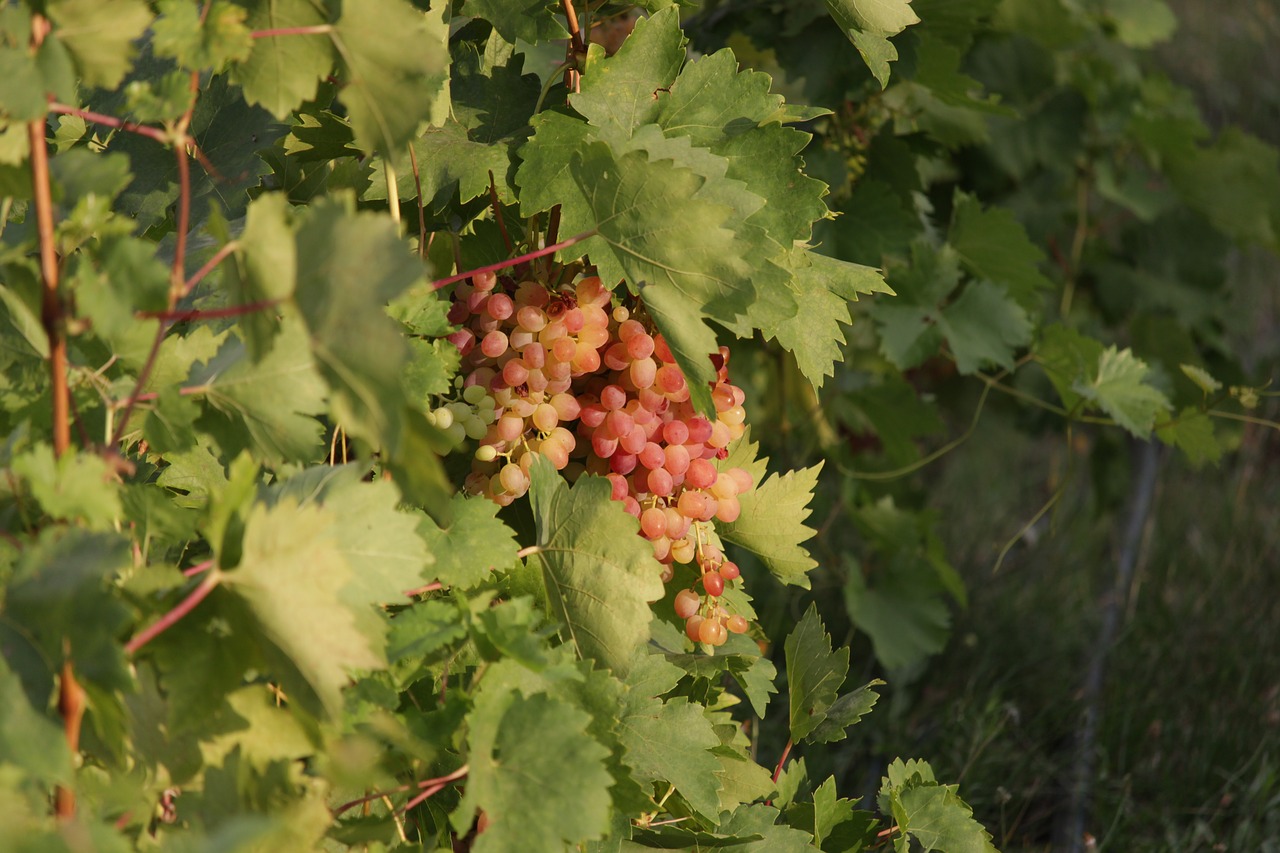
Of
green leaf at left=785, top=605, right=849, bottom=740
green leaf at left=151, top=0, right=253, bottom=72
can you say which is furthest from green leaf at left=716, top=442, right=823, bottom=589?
green leaf at left=151, top=0, right=253, bottom=72

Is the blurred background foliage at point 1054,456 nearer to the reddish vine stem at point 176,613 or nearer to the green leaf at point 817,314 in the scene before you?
the green leaf at point 817,314

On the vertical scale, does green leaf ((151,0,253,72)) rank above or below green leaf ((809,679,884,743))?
above

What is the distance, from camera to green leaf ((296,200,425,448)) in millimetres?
600

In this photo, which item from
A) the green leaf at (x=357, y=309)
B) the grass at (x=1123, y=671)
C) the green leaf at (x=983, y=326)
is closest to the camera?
the green leaf at (x=357, y=309)

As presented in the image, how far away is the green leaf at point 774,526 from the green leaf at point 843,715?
13 centimetres

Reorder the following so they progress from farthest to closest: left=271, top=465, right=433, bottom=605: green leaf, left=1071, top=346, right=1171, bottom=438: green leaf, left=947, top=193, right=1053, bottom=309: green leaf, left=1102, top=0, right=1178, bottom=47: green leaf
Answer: left=1102, top=0, right=1178, bottom=47: green leaf < left=947, top=193, right=1053, bottom=309: green leaf < left=1071, top=346, right=1171, bottom=438: green leaf < left=271, top=465, right=433, bottom=605: green leaf

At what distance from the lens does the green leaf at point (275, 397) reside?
0.77 metres

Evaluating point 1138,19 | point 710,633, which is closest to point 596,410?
point 710,633

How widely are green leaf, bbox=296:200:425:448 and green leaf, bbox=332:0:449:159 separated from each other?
5.8 inches

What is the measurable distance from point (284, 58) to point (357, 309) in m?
0.28

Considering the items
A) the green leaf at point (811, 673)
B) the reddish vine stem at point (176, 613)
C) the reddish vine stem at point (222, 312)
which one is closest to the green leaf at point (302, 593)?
the reddish vine stem at point (176, 613)

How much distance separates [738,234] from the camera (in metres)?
0.93

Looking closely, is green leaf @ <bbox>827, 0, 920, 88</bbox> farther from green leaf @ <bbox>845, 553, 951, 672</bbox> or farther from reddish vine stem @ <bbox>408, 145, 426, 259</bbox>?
green leaf @ <bbox>845, 553, 951, 672</bbox>

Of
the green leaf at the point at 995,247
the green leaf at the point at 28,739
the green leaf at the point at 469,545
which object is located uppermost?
the green leaf at the point at 28,739
